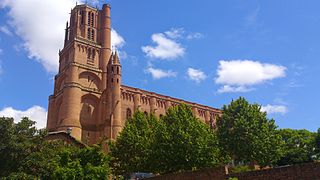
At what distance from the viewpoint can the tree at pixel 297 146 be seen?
4874 centimetres

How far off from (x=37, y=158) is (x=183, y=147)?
486 inches

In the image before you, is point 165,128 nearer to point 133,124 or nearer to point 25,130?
point 133,124

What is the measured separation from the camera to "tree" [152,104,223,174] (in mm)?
31172

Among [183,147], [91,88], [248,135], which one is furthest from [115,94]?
[248,135]

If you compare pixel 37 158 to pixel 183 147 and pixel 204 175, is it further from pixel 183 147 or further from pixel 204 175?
pixel 183 147

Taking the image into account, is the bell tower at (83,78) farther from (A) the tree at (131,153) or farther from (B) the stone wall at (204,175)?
(B) the stone wall at (204,175)

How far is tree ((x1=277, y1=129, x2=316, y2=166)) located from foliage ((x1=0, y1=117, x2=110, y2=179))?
28.2 meters

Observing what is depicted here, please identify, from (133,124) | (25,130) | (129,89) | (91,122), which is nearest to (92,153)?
(25,130)

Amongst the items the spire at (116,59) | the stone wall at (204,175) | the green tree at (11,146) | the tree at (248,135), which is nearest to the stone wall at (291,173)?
the stone wall at (204,175)

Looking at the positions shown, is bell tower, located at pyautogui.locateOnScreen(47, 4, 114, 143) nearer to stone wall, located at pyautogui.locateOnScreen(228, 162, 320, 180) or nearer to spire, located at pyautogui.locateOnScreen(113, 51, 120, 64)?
spire, located at pyautogui.locateOnScreen(113, 51, 120, 64)

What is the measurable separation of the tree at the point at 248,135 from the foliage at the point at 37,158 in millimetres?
13337

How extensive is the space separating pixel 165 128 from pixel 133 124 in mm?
7374

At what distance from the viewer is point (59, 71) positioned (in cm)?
6656

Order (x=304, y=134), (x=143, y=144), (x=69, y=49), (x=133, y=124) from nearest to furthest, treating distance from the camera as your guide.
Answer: (x=143, y=144) → (x=133, y=124) → (x=304, y=134) → (x=69, y=49)
